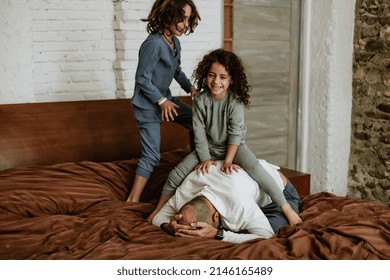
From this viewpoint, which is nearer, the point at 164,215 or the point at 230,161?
the point at 164,215

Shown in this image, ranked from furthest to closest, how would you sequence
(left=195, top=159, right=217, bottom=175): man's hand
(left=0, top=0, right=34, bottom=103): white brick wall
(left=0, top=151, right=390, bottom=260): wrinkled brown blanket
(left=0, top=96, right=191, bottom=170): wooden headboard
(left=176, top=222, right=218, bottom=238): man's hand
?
(left=0, top=0, right=34, bottom=103): white brick wall
(left=0, top=96, right=191, bottom=170): wooden headboard
(left=195, top=159, right=217, bottom=175): man's hand
(left=176, top=222, right=218, bottom=238): man's hand
(left=0, top=151, right=390, bottom=260): wrinkled brown blanket

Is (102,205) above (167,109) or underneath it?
underneath

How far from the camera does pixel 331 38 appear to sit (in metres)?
4.61

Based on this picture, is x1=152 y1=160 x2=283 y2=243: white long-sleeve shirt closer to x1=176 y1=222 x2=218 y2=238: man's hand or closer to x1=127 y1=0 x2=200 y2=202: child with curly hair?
x1=176 y1=222 x2=218 y2=238: man's hand

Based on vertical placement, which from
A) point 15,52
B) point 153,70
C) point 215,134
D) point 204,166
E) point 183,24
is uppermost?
point 183,24

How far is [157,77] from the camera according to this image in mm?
3084

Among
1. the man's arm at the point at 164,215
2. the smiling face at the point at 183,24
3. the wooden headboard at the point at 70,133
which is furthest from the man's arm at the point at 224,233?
the wooden headboard at the point at 70,133

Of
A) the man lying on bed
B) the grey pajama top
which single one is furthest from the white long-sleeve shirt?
the grey pajama top

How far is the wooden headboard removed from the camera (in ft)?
10.9

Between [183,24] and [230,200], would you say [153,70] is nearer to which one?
[183,24]

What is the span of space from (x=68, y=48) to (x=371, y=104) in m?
2.58

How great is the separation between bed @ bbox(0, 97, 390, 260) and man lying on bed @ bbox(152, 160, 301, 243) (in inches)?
3.1

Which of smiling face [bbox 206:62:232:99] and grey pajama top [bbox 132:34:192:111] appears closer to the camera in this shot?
smiling face [bbox 206:62:232:99]

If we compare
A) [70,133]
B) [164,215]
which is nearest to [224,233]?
[164,215]
